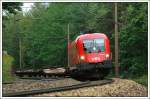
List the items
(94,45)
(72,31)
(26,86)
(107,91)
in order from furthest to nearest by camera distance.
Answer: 1. (72,31)
2. (94,45)
3. (26,86)
4. (107,91)

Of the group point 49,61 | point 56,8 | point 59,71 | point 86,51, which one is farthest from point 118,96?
point 56,8

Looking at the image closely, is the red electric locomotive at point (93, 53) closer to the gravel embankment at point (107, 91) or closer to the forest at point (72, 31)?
the forest at point (72, 31)

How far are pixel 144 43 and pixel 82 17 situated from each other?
831 cm

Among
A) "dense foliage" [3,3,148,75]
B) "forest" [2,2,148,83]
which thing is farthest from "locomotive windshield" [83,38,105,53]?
"forest" [2,2,148,83]

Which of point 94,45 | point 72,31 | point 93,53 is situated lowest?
point 93,53

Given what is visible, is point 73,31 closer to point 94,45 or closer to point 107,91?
point 94,45

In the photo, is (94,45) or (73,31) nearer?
(94,45)

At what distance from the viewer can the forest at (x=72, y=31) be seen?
27.7m

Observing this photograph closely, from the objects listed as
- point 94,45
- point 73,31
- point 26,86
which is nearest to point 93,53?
point 94,45

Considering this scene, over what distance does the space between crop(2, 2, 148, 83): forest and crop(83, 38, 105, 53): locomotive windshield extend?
2.82 meters

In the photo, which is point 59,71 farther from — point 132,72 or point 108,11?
point 108,11

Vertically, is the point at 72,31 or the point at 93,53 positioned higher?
the point at 72,31

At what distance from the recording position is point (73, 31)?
3431cm

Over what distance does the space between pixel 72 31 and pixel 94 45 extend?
44.2 feet
